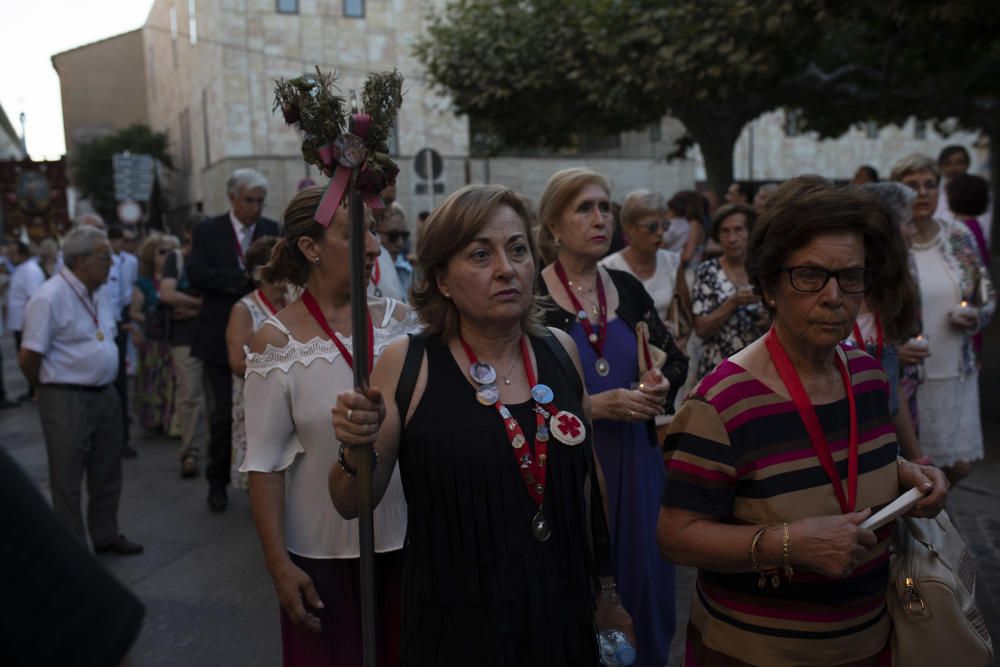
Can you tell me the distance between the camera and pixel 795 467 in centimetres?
206

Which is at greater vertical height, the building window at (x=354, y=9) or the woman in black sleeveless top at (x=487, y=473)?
the building window at (x=354, y=9)

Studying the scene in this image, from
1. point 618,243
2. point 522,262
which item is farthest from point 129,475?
point 522,262

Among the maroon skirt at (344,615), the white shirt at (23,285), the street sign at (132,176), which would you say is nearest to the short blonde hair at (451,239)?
the maroon skirt at (344,615)

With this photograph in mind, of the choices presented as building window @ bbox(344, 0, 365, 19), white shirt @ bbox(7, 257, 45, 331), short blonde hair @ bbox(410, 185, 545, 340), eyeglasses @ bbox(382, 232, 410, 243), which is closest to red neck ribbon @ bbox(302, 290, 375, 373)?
short blonde hair @ bbox(410, 185, 545, 340)

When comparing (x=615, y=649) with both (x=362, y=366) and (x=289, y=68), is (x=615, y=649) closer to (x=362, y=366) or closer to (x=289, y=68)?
(x=362, y=366)

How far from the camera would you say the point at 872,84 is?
17.3m

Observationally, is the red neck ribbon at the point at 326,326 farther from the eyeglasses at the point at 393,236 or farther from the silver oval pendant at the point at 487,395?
the eyeglasses at the point at 393,236

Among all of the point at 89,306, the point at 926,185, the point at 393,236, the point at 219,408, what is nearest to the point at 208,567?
the point at 219,408

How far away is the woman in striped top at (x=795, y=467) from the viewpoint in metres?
2.07

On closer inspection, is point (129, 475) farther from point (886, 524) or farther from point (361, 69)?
point (361, 69)

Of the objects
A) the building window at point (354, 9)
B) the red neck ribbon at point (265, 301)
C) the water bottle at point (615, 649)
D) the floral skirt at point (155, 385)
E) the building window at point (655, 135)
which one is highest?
the building window at point (354, 9)

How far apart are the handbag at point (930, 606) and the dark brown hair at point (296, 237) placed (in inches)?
76.6

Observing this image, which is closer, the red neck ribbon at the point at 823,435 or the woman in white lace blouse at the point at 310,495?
the red neck ribbon at the point at 823,435

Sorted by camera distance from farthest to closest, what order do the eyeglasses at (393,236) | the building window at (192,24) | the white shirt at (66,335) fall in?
1. the building window at (192,24)
2. the eyeglasses at (393,236)
3. the white shirt at (66,335)
